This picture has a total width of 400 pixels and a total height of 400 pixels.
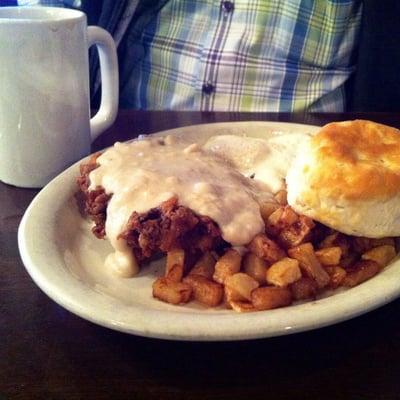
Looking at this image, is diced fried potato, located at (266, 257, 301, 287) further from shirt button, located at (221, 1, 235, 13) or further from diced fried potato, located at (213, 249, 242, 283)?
shirt button, located at (221, 1, 235, 13)

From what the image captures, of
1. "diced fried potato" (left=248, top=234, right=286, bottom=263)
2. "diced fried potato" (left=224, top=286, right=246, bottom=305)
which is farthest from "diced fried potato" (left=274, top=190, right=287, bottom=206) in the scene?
"diced fried potato" (left=224, top=286, right=246, bottom=305)

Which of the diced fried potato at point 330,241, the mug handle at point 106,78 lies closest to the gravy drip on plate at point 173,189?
the diced fried potato at point 330,241

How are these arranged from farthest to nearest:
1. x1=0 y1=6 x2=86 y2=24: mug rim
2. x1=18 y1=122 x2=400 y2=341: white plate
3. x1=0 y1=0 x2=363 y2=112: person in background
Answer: x1=0 y1=0 x2=363 y2=112: person in background
x1=0 y1=6 x2=86 y2=24: mug rim
x1=18 y1=122 x2=400 y2=341: white plate

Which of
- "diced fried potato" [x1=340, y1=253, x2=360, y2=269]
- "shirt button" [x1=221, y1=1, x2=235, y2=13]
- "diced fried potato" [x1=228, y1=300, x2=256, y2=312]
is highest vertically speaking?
"shirt button" [x1=221, y1=1, x2=235, y2=13]

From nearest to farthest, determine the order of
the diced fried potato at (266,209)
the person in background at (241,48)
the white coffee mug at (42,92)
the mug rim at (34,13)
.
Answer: the diced fried potato at (266,209) < the white coffee mug at (42,92) < the mug rim at (34,13) < the person in background at (241,48)

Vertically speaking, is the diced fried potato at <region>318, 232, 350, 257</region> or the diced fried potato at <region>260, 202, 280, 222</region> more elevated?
the diced fried potato at <region>260, 202, 280, 222</region>

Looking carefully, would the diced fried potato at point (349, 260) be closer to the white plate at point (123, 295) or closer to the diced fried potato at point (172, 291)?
the white plate at point (123, 295)

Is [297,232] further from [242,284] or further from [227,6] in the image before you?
[227,6]
